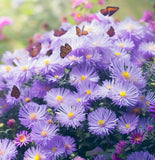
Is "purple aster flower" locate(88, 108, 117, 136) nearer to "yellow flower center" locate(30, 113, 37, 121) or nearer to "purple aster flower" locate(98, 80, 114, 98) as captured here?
"purple aster flower" locate(98, 80, 114, 98)

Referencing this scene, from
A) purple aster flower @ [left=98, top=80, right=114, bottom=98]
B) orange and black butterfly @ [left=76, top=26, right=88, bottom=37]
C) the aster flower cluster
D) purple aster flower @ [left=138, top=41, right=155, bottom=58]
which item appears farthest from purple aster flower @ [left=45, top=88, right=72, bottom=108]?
purple aster flower @ [left=138, top=41, right=155, bottom=58]

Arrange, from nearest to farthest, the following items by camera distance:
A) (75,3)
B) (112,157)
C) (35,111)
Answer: (112,157) < (35,111) < (75,3)

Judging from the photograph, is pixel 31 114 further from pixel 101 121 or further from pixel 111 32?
pixel 111 32

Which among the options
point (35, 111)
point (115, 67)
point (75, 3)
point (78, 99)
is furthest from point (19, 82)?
point (75, 3)

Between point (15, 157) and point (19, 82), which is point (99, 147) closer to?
point (15, 157)

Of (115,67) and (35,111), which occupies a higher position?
(115,67)

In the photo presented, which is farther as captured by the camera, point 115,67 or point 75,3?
point 75,3

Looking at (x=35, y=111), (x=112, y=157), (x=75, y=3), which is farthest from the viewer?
(x=75, y=3)
